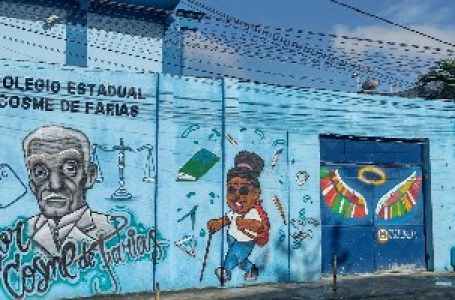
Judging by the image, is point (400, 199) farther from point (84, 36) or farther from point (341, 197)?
point (84, 36)

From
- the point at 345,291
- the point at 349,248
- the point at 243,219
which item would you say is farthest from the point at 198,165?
the point at 349,248

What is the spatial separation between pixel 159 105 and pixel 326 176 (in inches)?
254

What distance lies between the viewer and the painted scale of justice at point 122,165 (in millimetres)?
16609

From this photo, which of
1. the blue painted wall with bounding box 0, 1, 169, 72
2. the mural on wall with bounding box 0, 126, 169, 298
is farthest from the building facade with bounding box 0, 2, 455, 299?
the blue painted wall with bounding box 0, 1, 169, 72

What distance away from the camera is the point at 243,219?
60.5ft

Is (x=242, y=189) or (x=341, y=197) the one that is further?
(x=341, y=197)

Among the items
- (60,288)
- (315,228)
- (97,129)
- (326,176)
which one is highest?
(97,129)

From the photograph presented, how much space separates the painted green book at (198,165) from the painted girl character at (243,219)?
0.73 meters

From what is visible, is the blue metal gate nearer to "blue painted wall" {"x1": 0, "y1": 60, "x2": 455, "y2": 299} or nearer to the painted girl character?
"blue painted wall" {"x1": 0, "y1": 60, "x2": 455, "y2": 299}

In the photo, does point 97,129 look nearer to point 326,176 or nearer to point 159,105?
point 159,105

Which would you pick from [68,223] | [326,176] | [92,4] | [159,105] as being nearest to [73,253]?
[68,223]

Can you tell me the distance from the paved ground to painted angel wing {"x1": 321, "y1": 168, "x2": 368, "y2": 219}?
224cm

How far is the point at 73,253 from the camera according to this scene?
16203 millimetres

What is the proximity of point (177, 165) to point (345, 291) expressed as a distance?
6247mm
